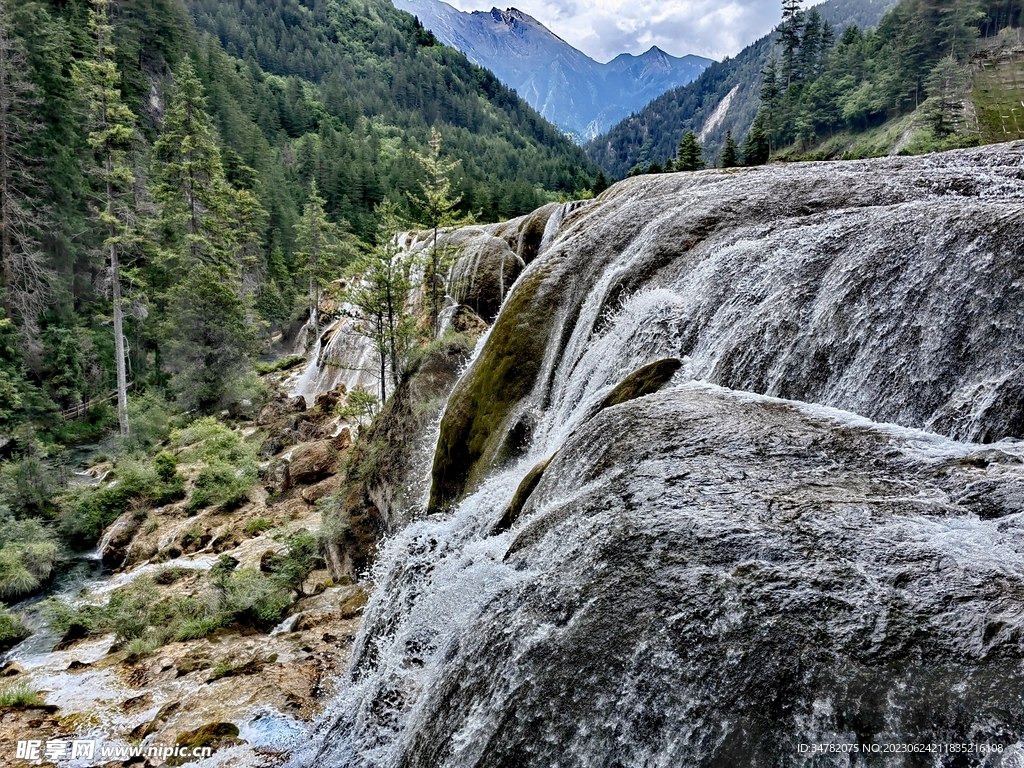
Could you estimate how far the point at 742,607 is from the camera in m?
2.78

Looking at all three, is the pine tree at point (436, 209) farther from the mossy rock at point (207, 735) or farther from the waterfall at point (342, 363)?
the mossy rock at point (207, 735)

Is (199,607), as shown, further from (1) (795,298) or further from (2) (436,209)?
(2) (436,209)

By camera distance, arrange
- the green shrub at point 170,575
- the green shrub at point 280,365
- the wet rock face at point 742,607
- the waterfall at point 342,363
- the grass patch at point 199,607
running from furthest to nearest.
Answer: the green shrub at point 280,365, the waterfall at point 342,363, the green shrub at point 170,575, the grass patch at point 199,607, the wet rock face at point 742,607

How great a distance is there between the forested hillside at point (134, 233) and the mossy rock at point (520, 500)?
37.8ft

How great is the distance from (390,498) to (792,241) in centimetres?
895

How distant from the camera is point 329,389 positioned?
86.5 ft

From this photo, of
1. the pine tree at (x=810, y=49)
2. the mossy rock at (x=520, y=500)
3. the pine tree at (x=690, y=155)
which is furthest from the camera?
the pine tree at (x=810, y=49)

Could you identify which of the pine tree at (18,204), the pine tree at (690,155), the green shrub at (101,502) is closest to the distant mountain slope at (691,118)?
the pine tree at (690,155)

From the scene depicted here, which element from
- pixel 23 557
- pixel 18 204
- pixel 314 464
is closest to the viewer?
pixel 23 557

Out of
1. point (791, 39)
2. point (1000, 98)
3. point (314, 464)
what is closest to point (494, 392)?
point (314, 464)

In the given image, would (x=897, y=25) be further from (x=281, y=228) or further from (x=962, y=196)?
(x=962, y=196)

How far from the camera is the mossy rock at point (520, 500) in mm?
5809

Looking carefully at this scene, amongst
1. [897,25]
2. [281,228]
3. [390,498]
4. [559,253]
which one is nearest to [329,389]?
[390,498]

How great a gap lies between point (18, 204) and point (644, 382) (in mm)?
32741
